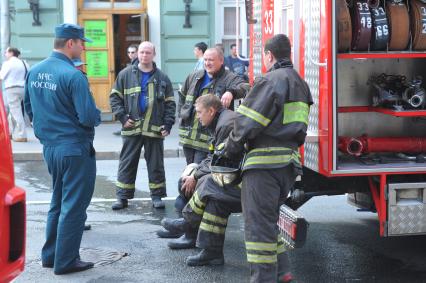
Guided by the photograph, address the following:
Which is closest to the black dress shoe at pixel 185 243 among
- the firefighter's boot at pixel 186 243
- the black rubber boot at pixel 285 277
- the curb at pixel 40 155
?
the firefighter's boot at pixel 186 243

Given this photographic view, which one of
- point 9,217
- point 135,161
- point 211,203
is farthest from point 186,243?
point 9,217

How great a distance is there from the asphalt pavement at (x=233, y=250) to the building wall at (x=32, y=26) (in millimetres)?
7506

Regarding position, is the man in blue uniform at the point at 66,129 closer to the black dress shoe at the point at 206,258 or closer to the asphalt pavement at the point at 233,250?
the asphalt pavement at the point at 233,250

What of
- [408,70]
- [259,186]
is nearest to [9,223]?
[259,186]

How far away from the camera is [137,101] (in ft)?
25.5

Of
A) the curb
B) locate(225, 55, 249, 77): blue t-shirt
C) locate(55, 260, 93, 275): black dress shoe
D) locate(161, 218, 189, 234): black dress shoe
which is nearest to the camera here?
locate(55, 260, 93, 275): black dress shoe

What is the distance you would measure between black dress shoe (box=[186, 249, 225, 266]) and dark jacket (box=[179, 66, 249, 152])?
1.40 meters

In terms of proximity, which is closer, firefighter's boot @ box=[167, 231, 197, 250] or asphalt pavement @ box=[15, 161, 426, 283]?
asphalt pavement @ box=[15, 161, 426, 283]

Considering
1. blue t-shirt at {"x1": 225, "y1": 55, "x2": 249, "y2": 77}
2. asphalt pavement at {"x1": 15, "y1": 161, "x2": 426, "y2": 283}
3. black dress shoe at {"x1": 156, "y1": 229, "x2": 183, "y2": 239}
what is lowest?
asphalt pavement at {"x1": 15, "y1": 161, "x2": 426, "y2": 283}

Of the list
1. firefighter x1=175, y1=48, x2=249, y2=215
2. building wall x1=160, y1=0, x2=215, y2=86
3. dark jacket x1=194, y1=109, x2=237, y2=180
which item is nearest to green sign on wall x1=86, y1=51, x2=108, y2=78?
building wall x1=160, y1=0, x2=215, y2=86

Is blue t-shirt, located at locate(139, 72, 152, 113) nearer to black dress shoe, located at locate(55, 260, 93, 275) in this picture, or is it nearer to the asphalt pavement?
the asphalt pavement

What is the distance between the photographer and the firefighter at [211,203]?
555 centimetres

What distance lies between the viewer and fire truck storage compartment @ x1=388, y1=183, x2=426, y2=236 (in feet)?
17.1

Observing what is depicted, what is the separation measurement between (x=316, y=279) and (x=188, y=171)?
138 centimetres
